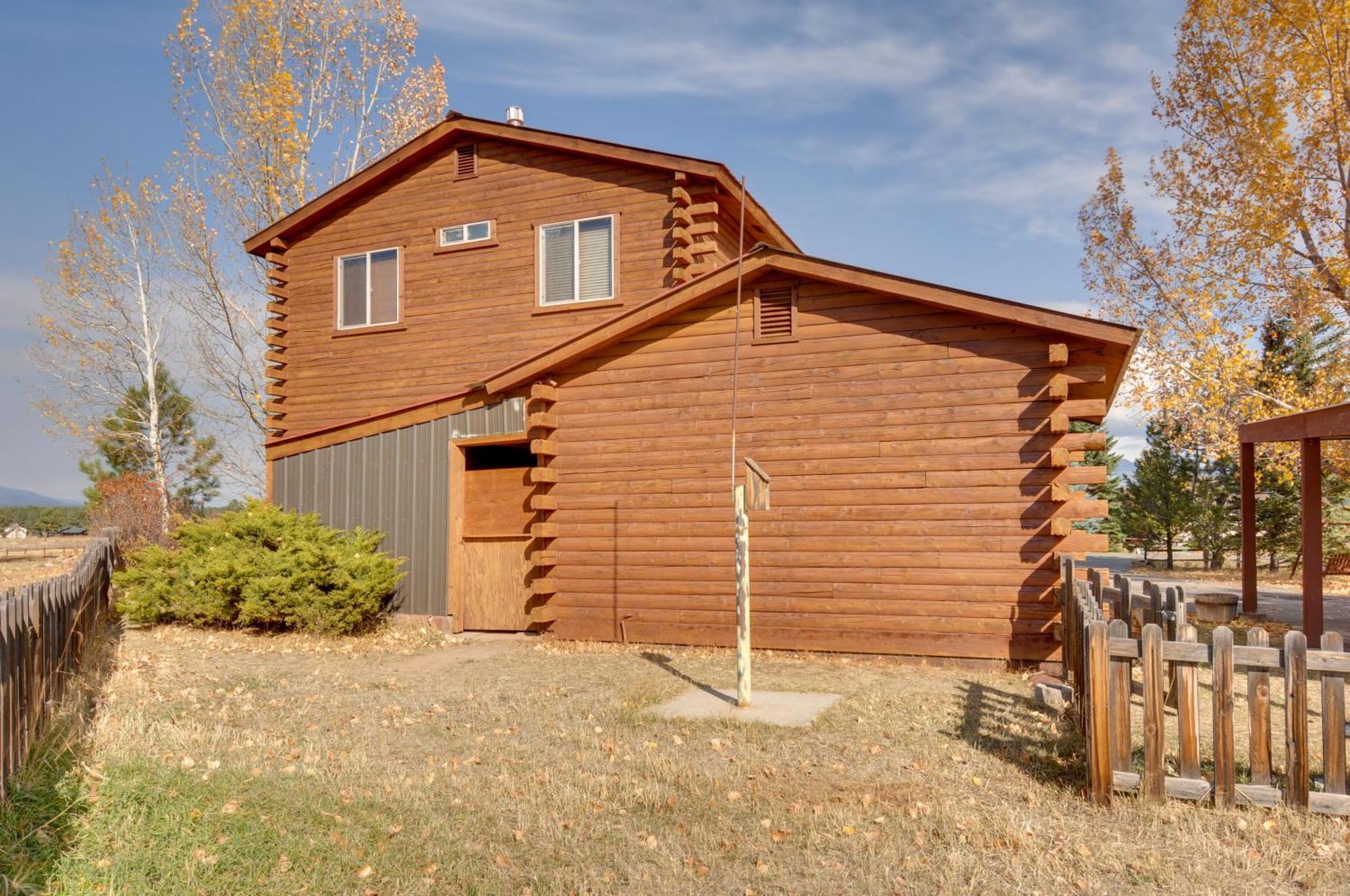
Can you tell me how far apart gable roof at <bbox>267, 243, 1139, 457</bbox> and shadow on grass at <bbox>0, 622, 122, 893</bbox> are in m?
6.35

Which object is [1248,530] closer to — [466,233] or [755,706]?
[755,706]

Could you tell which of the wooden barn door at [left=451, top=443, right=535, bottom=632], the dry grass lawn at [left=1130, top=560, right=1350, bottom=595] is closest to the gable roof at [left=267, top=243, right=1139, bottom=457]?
the wooden barn door at [left=451, top=443, right=535, bottom=632]

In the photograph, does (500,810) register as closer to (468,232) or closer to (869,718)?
(869,718)

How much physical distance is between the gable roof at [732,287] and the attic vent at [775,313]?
0.24 m

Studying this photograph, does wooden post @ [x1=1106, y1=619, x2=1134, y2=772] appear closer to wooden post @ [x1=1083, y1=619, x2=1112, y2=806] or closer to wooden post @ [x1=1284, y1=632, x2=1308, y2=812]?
wooden post @ [x1=1083, y1=619, x2=1112, y2=806]

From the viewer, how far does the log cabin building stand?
33.6ft

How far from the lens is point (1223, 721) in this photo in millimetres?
5562

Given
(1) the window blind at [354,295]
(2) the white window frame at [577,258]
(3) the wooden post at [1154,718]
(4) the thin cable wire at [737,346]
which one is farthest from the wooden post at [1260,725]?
(1) the window blind at [354,295]

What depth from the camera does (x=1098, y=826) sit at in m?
5.38

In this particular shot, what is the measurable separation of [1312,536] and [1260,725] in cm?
925

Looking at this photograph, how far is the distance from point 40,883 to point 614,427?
27.3 feet

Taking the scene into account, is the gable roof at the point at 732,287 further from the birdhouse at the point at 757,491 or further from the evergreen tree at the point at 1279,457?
the evergreen tree at the point at 1279,457

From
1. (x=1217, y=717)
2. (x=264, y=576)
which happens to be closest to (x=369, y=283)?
(x=264, y=576)

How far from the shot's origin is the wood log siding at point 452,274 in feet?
49.0
